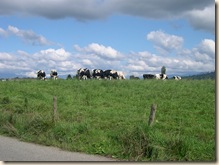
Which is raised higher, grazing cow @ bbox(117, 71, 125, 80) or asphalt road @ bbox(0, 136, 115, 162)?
grazing cow @ bbox(117, 71, 125, 80)

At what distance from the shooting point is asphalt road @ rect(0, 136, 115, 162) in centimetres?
966

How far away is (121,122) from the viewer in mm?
13375

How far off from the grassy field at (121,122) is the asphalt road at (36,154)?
0.40 meters

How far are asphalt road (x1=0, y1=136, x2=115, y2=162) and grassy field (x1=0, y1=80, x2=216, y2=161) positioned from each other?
0.40 m

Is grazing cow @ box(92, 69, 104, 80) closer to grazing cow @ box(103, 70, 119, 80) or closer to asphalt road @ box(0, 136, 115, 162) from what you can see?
grazing cow @ box(103, 70, 119, 80)

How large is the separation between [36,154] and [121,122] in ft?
13.6

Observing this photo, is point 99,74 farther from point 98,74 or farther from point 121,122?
point 121,122

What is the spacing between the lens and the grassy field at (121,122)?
10141 mm

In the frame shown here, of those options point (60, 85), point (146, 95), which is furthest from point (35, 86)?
point (146, 95)

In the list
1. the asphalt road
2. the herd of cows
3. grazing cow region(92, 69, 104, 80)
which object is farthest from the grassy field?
grazing cow region(92, 69, 104, 80)

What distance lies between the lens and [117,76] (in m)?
42.7

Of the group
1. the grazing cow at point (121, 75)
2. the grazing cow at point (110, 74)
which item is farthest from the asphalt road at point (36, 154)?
the grazing cow at point (121, 75)

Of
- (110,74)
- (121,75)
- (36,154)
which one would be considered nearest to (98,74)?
(110,74)

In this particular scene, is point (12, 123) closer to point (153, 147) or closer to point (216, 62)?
point (153, 147)
